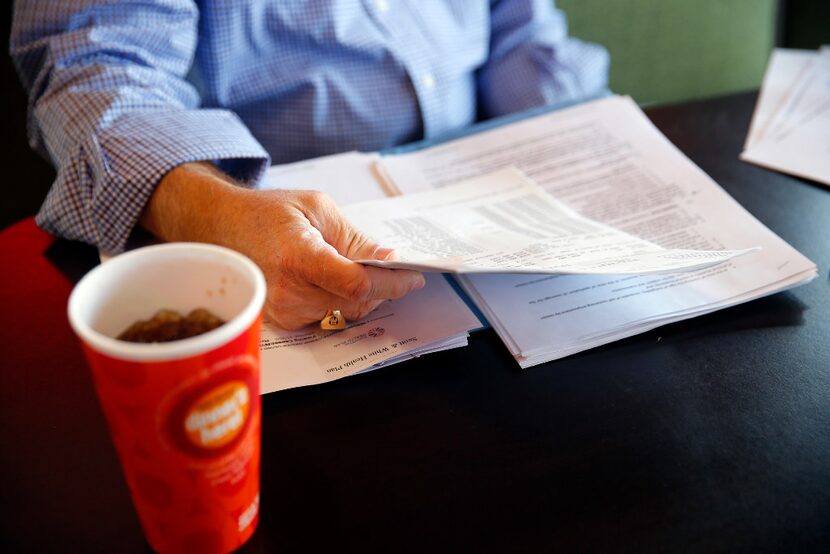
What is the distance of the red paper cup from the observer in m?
0.32

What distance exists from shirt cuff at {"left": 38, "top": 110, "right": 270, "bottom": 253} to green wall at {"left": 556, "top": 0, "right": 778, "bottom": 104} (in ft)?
3.31

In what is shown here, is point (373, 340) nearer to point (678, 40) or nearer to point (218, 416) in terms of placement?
point (218, 416)

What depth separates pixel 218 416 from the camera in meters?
0.34

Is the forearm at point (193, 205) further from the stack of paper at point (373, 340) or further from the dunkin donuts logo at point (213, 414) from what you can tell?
the dunkin donuts logo at point (213, 414)

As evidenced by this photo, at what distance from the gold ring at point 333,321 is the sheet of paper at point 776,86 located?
64 centimetres

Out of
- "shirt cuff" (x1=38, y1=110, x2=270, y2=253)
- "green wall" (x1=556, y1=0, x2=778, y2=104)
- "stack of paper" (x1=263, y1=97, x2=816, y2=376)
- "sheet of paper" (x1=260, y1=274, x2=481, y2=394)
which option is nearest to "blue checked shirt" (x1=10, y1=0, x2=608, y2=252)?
"shirt cuff" (x1=38, y1=110, x2=270, y2=253)

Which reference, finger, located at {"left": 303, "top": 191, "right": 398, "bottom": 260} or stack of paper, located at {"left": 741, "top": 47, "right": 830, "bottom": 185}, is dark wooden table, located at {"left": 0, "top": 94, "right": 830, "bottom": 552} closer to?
finger, located at {"left": 303, "top": 191, "right": 398, "bottom": 260}

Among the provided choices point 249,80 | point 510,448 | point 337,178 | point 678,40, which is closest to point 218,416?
point 510,448

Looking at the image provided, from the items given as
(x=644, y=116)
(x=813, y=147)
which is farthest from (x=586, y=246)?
(x=813, y=147)

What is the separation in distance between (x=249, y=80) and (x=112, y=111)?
0.26 metres

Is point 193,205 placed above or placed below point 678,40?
above

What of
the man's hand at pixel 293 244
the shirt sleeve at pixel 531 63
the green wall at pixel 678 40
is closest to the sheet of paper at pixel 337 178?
the man's hand at pixel 293 244

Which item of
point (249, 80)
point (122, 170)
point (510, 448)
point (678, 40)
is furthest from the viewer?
point (678, 40)

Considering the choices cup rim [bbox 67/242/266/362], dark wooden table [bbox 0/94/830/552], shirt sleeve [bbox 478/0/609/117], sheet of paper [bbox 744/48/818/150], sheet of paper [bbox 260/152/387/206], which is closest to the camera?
cup rim [bbox 67/242/266/362]
